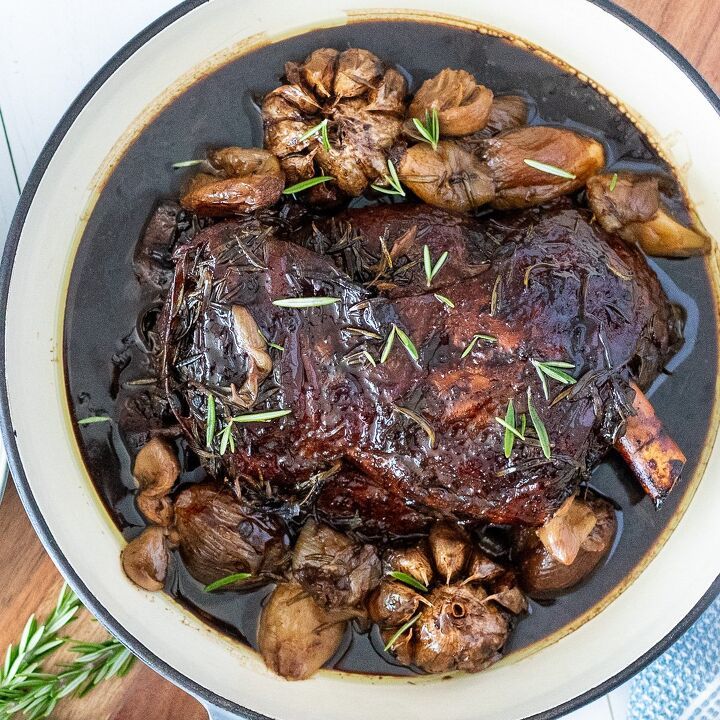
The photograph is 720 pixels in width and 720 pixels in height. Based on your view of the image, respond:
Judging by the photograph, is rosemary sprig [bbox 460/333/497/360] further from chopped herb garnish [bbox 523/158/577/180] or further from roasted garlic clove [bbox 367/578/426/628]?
roasted garlic clove [bbox 367/578/426/628]

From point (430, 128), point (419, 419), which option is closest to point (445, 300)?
point (419, 419)

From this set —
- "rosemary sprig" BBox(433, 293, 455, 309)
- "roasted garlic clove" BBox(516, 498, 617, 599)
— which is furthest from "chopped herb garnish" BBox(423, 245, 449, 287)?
"roasted garlic clove" BBox(516, 498, 617, 599)

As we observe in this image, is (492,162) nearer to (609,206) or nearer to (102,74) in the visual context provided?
(609,206)

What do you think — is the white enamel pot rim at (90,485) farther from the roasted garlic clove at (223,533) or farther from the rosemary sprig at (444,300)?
the rosemary sprig at (444,300)

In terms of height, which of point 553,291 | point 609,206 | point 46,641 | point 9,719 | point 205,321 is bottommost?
point 9,719

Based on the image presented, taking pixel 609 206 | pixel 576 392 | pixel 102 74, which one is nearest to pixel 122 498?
pixel 102 74

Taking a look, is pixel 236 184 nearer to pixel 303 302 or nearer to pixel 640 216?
pixel 303 302

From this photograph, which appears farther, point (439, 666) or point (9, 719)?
point (9, 719)

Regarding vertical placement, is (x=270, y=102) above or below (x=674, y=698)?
above
